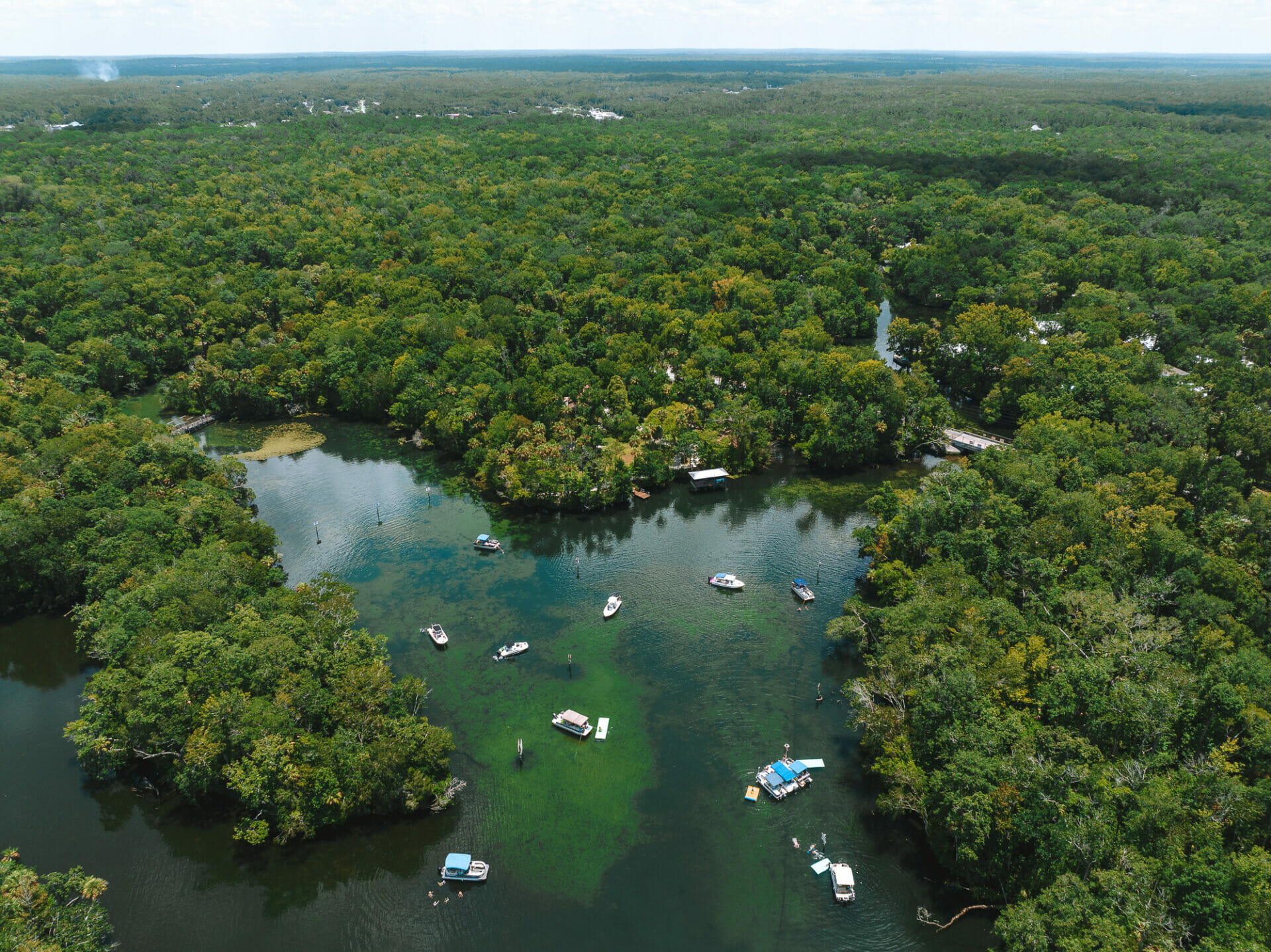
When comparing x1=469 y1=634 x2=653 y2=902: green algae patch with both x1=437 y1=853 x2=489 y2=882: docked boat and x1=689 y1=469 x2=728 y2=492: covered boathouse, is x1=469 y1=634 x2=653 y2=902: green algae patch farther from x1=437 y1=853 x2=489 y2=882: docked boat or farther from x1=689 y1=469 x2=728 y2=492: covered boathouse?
x1=689 y1=469 x2=728 y2=492: covered boathouse

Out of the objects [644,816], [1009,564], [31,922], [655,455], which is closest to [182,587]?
[31,922]

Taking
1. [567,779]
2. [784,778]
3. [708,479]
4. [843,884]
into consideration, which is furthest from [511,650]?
[708,479]

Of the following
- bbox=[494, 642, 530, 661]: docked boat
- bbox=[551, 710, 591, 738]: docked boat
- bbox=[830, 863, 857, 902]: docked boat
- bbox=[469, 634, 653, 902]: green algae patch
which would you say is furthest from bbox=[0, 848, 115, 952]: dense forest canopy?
bbox=[830, 863, 857, 902]: docked boat

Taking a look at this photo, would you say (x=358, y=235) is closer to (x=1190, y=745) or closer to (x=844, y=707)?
(x=844, y=707)

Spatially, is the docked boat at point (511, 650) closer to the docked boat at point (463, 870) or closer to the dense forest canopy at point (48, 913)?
the docked boat at point (463, 870)

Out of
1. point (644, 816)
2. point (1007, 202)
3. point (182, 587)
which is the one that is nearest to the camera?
point (644, 816)

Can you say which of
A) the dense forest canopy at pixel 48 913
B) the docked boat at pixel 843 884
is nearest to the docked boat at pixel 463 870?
the dense forest canopy at pixel 48 913

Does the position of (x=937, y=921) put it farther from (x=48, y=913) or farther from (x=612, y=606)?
(x=48, y=913)
